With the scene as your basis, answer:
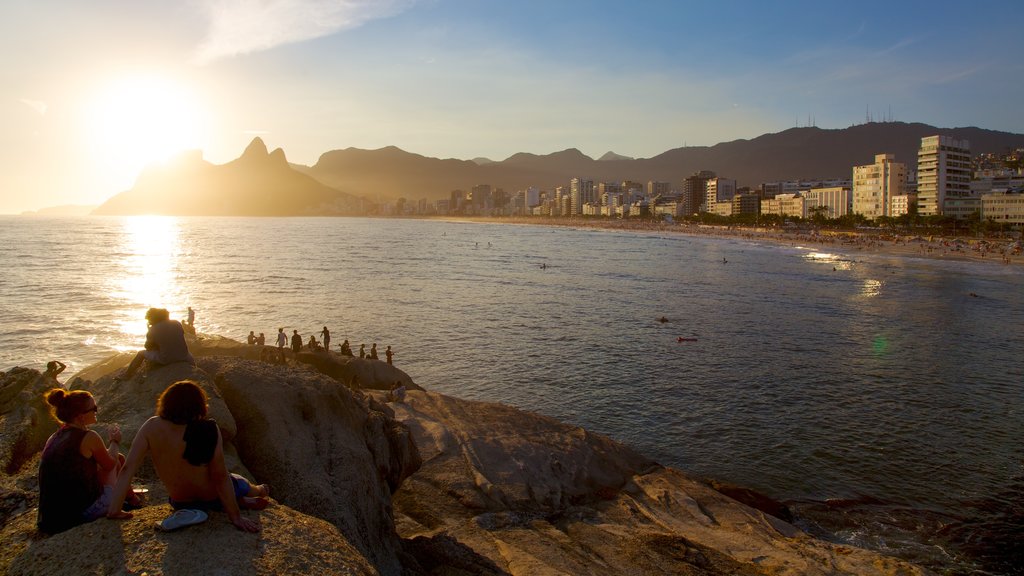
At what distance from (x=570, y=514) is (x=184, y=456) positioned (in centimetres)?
792

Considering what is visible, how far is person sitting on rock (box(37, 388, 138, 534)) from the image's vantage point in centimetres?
498

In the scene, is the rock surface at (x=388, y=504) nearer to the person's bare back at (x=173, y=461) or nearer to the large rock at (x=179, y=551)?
the large rock at (x=179, y=551)

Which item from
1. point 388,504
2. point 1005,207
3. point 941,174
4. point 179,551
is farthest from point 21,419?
point 941,174

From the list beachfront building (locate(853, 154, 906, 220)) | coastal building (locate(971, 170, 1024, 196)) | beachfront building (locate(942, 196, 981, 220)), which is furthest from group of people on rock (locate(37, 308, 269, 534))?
coastal building (locate(971, 170, 1024, 196))

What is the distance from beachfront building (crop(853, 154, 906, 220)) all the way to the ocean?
388 ft

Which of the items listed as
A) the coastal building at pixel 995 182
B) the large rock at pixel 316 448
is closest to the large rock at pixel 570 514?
the large rock at pixel 316 448

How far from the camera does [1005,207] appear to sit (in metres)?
128

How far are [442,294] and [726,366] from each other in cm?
2488

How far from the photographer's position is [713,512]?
40.4 ft

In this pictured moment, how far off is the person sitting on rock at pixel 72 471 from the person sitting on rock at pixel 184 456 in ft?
0.77

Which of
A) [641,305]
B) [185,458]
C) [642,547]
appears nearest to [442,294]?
[641,305]

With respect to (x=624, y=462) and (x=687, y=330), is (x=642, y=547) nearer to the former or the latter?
(x=624, y=462)

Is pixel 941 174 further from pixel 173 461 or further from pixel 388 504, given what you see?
pixel 173 461

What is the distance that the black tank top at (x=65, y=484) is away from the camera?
497 centimetres
